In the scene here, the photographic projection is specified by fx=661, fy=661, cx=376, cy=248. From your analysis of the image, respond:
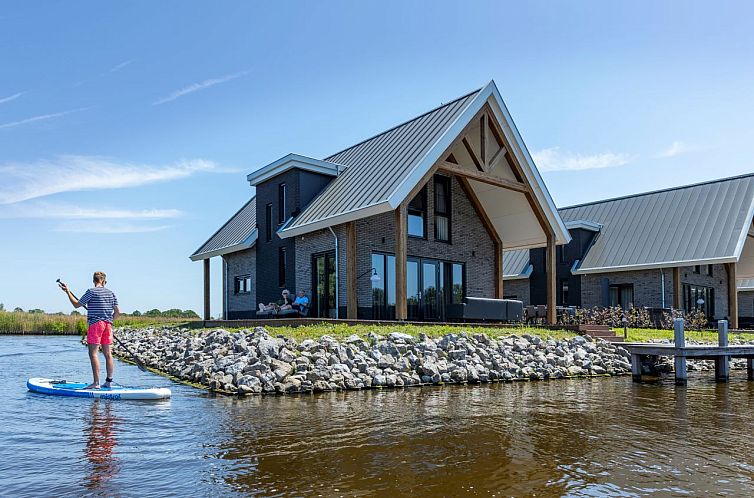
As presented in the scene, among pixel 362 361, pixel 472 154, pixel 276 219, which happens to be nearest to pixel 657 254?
pixel 472 154

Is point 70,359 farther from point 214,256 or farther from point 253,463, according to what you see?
point 253,463

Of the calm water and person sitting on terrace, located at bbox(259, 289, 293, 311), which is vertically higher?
person sitting on terrace, located at bbox(259, 289, 293, 311)

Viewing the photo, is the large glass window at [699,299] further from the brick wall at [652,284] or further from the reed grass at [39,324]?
the reed grass at [39,324]

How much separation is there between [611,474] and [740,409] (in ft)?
19.5

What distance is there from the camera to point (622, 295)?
94.1ft

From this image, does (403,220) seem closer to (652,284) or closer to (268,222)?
(268,222)

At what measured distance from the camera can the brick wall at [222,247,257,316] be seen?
904 inches

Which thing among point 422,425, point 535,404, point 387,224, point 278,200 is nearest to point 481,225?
point 387,224

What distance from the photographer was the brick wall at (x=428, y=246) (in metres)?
18.5

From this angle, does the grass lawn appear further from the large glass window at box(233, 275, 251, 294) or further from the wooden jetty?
the large glass window at box(233, 275, 251, 294)

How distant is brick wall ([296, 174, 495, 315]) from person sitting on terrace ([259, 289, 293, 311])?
1.74 ft

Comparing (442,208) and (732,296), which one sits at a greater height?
(442,208)

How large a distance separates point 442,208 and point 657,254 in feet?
35.8

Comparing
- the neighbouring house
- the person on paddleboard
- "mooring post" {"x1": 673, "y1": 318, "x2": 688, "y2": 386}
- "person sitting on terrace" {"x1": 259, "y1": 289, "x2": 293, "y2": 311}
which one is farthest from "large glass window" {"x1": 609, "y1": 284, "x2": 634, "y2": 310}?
the person on paddleboard
